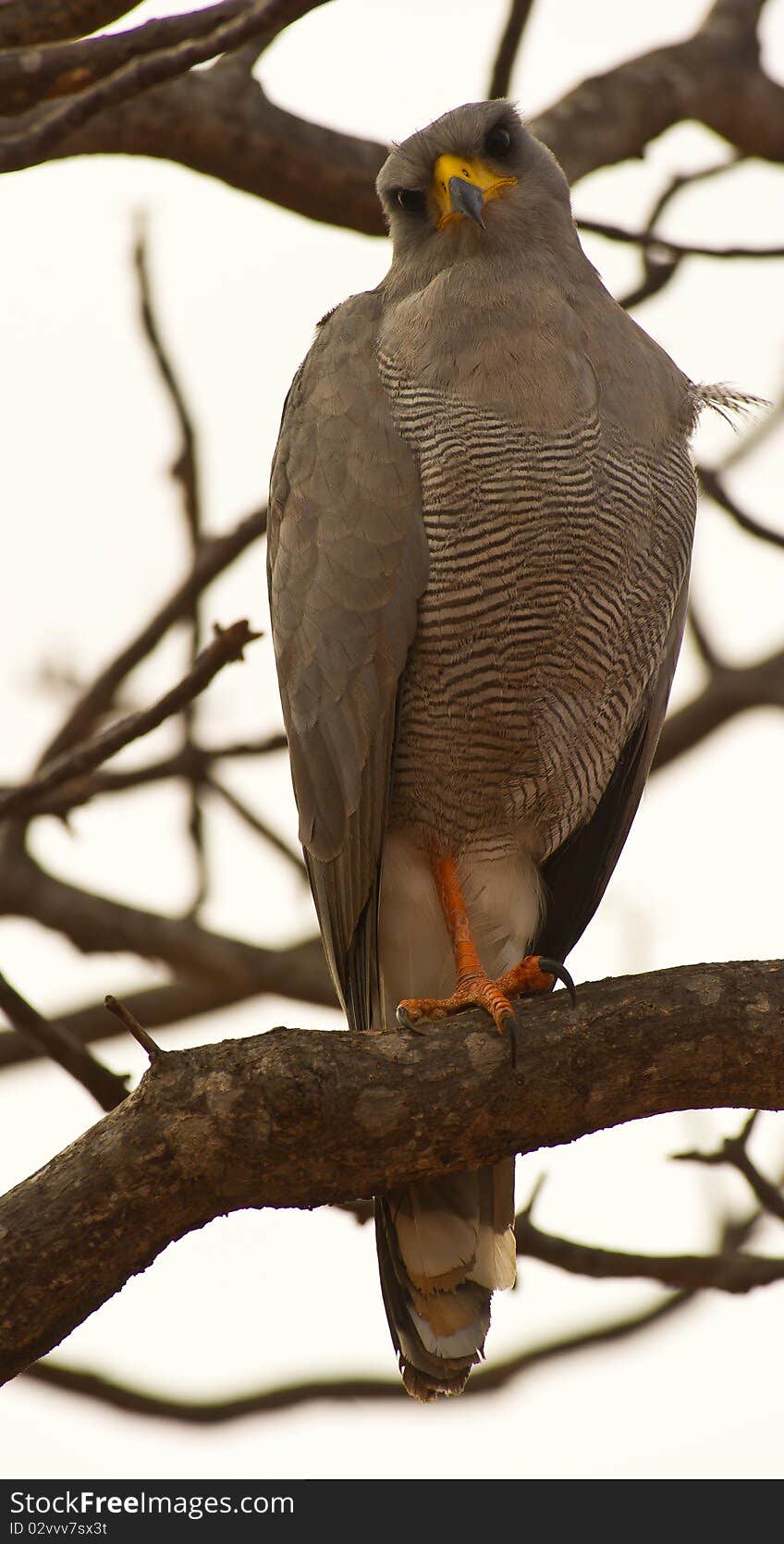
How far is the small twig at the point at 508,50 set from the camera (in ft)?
18.9

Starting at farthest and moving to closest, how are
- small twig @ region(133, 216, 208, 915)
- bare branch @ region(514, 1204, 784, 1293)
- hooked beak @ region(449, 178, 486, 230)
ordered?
small twig @ region(133, 216, 208, 915)
hooked beak @ region(449, 178, 486, 230)
bare branch @ region(514, 1204, 784, 1293)

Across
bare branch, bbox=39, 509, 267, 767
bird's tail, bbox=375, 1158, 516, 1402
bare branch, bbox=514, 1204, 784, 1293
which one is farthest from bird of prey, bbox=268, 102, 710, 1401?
bare branch, bbox=39, 509, 267, 767

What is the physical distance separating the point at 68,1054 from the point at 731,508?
3.02m

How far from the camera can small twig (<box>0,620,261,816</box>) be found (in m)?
4.21

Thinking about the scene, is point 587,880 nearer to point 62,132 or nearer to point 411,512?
point 411,512

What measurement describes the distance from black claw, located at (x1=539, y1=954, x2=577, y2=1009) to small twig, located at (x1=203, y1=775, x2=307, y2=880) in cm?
179

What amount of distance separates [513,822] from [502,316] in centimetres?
142

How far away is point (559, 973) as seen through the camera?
415 cm

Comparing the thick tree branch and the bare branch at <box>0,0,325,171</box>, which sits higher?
the bare branch at <box>0,0,325,171</box>

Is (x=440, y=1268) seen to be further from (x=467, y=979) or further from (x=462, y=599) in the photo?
(x=462, y=599)

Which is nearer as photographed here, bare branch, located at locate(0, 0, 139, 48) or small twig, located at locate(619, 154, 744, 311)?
bare branch, located at locate(0, 0, 139, 48)

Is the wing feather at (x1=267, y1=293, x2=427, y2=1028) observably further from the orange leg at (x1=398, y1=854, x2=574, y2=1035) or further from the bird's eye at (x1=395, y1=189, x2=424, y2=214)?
the bird's eye at (x1=395, y1=189, x2=424, y2=214)

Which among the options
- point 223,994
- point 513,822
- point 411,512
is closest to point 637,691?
point 513,822

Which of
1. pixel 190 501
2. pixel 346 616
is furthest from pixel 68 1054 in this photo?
pixel 190 501
